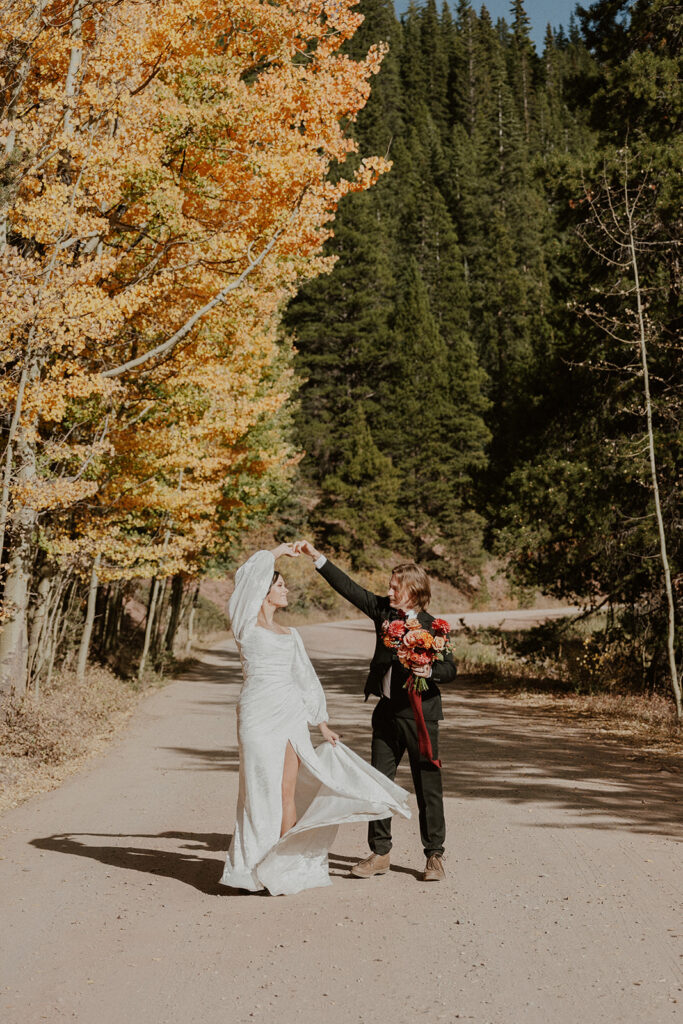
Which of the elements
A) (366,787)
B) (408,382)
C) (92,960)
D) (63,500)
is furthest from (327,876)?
(408,382)

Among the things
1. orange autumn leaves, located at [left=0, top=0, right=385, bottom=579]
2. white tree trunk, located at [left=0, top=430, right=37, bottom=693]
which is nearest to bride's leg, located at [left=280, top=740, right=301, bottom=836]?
orange autumn leaves, located at [left=0, top=0, right=385, bottom=579]

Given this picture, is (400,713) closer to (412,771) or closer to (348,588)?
(412,771)

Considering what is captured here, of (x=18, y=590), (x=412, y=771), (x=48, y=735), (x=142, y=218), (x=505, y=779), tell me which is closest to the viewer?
(x=412, y=771)

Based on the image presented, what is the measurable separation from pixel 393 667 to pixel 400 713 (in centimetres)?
29

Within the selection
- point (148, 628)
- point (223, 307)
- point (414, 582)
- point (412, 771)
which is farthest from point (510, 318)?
point (412, 771)

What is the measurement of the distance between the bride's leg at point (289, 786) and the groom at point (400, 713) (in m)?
0.52

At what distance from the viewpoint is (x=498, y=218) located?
72500 mm

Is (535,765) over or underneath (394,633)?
underneath

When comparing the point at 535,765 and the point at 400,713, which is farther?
the point at 535,765

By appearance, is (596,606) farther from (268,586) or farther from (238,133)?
(268,586)

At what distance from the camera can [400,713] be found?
5.85 m

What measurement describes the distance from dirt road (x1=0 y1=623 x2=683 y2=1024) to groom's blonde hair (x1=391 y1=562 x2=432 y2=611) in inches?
66.6

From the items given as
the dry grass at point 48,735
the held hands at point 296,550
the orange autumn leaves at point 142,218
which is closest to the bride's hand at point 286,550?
the held hands at point 296,550

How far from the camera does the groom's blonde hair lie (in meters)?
5.89
